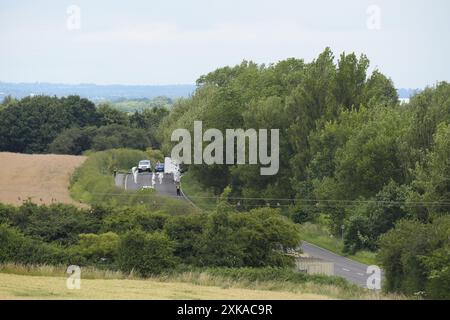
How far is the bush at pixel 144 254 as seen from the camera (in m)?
38.7

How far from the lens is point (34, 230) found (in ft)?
145

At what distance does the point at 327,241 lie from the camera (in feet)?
194

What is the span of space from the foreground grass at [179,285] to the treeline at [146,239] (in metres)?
1.46

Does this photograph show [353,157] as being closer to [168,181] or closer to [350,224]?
[350,224]

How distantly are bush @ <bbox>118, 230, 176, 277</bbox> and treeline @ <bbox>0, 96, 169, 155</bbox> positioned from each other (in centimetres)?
6995

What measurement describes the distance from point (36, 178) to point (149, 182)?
10.0 metres

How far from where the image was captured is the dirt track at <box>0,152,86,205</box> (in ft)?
215

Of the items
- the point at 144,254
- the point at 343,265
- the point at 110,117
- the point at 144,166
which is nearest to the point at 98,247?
the point at 144,254

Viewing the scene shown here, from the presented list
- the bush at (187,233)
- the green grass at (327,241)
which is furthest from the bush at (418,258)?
the green grass at (327,241)

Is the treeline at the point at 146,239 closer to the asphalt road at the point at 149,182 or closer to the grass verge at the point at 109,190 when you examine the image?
the grass verge at the point at 109,190

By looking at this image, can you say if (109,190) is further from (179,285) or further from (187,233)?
(179,285)

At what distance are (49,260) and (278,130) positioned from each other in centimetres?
3625

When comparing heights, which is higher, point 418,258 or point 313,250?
point 418,258

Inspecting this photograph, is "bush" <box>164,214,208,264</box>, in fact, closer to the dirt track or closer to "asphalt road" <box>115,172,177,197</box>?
the dirt track
